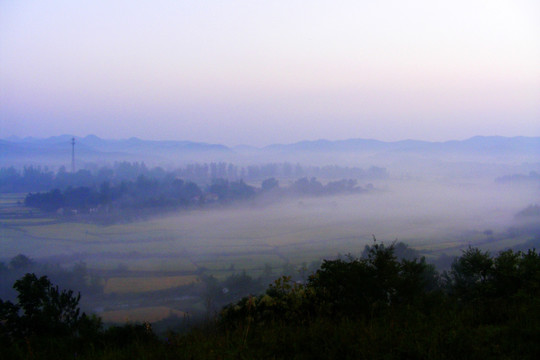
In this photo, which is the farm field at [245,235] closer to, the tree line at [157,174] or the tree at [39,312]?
the tree line at [157,174]

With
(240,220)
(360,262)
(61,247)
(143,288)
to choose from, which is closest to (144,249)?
(61,247)

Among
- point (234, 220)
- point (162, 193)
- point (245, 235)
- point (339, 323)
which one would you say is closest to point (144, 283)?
point (245, 235)

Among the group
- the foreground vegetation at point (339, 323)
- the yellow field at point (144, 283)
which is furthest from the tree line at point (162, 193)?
the foreground vegetation at point (339, 323)

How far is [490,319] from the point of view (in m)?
5.30

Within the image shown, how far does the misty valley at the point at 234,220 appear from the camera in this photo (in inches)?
1638

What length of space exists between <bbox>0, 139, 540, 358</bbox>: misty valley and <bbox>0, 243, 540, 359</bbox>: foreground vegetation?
0.58 meters

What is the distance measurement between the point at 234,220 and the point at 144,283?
63849mm

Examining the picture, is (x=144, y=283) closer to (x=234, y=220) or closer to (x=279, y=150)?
(x=234, y=220)

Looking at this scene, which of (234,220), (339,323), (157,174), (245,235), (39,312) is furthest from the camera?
(157,174)

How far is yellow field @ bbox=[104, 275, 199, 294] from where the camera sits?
150 feet

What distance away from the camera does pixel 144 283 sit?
160 feet

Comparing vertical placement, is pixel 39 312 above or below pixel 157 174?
below

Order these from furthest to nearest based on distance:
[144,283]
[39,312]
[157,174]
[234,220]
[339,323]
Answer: [157,174] < [234,220] < [144,283] < [39,312] < [339,323]

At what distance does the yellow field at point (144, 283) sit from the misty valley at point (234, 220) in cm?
32
